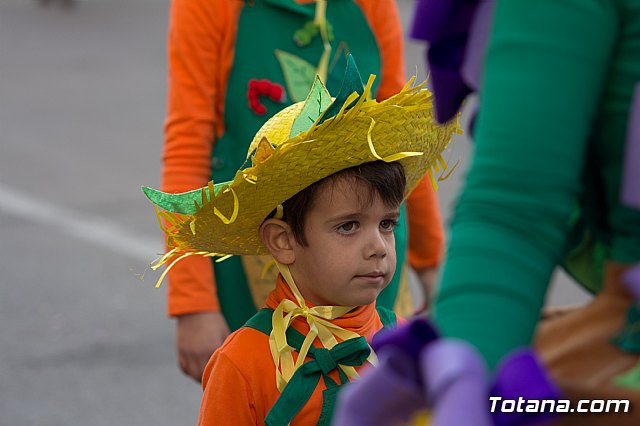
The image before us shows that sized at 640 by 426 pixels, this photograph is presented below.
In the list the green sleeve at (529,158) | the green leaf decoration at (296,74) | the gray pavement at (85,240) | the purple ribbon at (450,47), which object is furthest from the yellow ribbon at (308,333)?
the gray pavement at (85,240)

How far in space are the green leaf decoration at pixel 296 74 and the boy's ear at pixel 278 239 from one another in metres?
0.51

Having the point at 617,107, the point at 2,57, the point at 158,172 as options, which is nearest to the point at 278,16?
the point at 617,107

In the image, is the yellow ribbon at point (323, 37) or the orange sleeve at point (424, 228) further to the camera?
the orange sleeve at point (424, 228)

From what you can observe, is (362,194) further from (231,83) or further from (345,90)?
(231,83)

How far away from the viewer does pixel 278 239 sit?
2.83 meters

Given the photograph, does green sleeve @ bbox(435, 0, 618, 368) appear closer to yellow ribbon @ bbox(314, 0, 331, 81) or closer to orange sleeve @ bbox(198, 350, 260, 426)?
orange sleeve @ bbox(198, 350, 260, 426)

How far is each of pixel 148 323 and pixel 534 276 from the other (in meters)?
5.01

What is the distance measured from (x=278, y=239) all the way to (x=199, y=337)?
20.4 inches

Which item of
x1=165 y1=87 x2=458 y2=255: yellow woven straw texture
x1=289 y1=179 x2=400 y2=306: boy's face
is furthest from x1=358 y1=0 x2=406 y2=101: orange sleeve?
x1=289 y1=179 x2=400 y2=306: boy's face

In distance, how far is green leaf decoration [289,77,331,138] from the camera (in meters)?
2.69

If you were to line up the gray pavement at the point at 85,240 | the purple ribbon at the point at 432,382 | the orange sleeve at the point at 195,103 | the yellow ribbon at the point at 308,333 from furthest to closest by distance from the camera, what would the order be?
the gray pavement at the point at 85,240 → the orange sleeve at the point at 195,103 → the yellow ribbon at the point at 308,333 → the purple ribbon at the point at 432,382

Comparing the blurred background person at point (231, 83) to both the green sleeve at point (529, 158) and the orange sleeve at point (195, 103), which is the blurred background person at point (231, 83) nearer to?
the orange sleeve at point (195, 103)

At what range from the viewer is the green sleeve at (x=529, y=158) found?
146 centimetres

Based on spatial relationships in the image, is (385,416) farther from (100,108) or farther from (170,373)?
(100,108)
